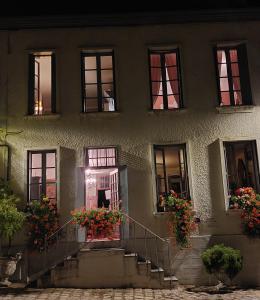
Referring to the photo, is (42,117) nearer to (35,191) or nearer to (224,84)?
(35,191)

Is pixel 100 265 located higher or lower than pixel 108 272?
higher

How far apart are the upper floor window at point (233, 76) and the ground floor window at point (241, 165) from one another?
1447mm

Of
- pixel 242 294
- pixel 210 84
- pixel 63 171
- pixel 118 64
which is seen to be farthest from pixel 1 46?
pixel 242 294

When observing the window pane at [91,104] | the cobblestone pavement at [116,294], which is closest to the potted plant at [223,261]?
the cobblestone pavement at [116,294]

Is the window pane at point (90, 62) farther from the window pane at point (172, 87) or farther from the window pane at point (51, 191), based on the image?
the window pane at point (51, 191)

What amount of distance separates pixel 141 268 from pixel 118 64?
21.4 feet

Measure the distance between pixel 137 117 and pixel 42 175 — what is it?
356 cm

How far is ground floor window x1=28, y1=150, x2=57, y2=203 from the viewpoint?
12219mm

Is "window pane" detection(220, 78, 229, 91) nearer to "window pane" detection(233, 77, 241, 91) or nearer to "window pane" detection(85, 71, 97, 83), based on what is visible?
"window pane" detection(233, 77, 241, 91)

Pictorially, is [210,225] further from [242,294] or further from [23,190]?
[23,190]

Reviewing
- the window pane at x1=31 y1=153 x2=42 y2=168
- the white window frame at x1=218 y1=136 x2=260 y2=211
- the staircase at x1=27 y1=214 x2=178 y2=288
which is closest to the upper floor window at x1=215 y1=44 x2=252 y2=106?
the white window frame at x1=218 y1=136 x2=260 y2=211

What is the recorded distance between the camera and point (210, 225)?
39.0 ft

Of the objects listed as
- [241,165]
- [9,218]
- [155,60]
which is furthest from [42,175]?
[241,165]

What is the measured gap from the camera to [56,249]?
38.1 ft
